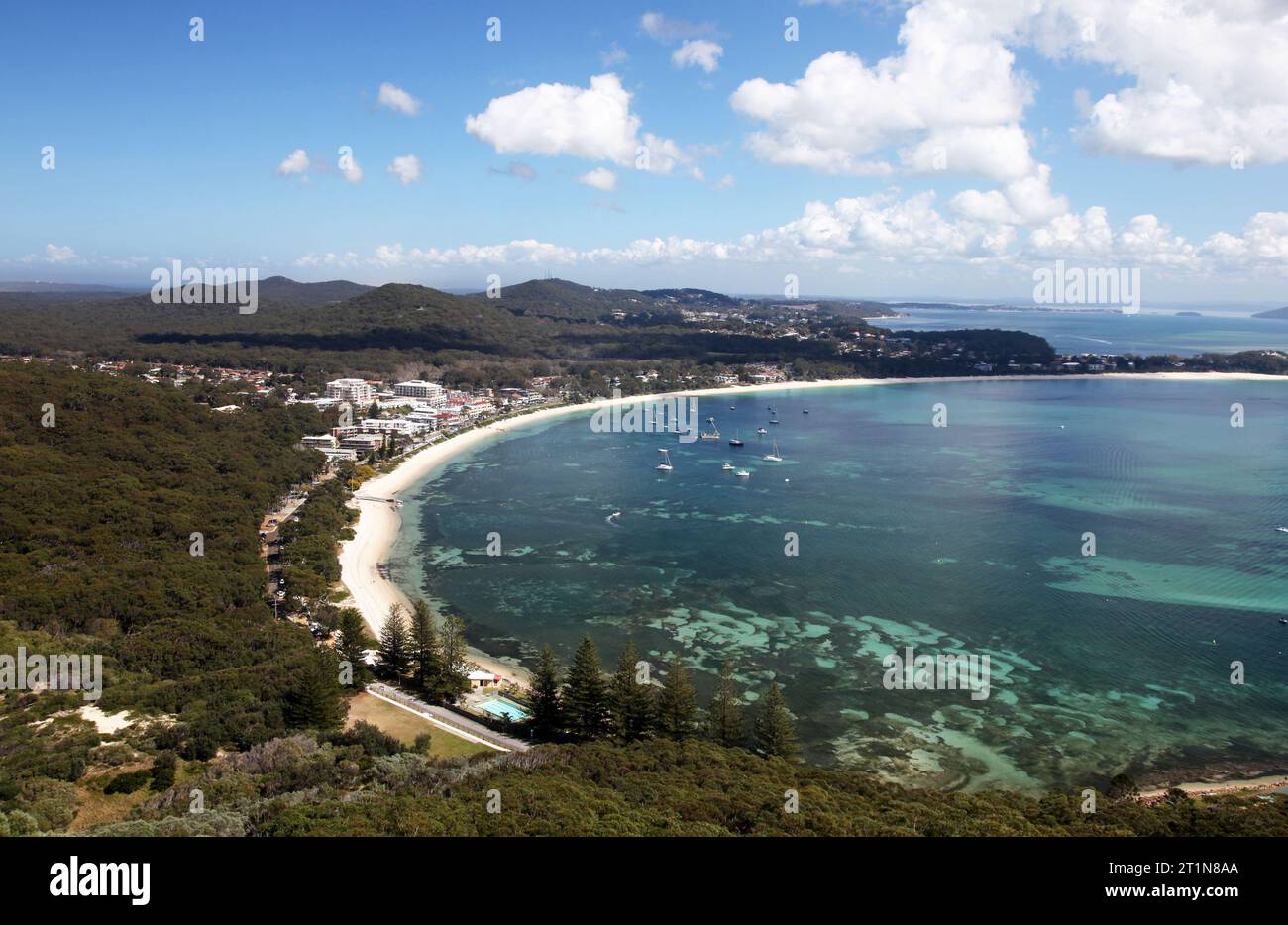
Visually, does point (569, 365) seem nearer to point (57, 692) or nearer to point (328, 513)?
point (328, 513)

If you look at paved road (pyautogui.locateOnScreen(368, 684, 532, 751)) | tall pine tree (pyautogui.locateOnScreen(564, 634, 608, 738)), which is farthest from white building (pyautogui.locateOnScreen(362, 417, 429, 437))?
tall pine tree (pyautogui.locateOnScreen(564, 634, 608, 738))

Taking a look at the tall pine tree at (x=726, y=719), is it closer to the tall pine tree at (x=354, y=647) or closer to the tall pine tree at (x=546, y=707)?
the tall pine tree at (x=546, y=707)

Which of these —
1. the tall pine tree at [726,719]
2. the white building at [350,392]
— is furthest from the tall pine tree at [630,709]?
the white building at [350,392]

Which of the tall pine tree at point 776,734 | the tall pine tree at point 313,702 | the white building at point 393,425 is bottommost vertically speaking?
the tall pine tree at point 776,734

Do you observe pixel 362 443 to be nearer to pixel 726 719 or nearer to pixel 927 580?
pixel 927 580

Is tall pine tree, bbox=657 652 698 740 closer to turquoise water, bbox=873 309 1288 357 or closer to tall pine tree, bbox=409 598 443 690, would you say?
tall pine tree, bbox=409 598 443 690

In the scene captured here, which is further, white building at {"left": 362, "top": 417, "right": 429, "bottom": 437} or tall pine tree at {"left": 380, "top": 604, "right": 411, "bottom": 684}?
white building at {"left": 362, "top": 417, "right": 429, "bottom": 437}
